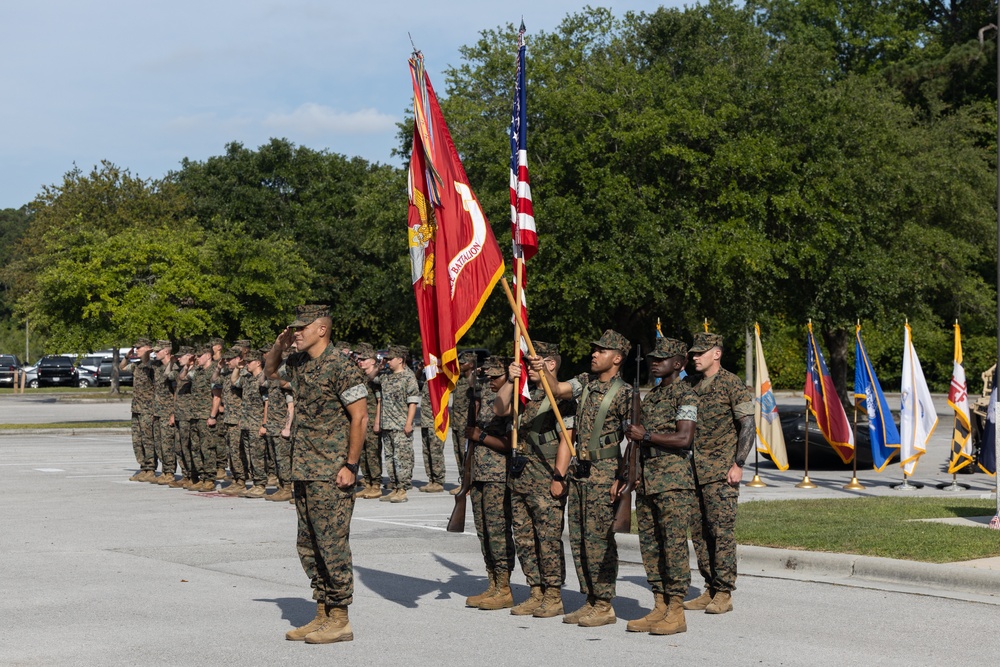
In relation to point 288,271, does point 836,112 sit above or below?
above

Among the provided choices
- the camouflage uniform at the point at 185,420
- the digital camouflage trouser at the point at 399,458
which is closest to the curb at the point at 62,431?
the camouflage uniform at the point at 185,420

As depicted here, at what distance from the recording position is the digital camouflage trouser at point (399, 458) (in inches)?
704

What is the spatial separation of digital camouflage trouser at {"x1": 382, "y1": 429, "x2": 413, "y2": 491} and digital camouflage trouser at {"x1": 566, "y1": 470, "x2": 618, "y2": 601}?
29.3 feet

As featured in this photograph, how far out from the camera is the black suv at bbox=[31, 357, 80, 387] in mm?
66938

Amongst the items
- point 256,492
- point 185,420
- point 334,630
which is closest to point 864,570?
point 334,630

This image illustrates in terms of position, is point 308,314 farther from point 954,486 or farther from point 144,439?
point 954,486

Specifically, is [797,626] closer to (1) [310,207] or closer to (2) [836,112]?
(2) [836,112]

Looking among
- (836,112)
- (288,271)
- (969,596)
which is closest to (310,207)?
(288,271)

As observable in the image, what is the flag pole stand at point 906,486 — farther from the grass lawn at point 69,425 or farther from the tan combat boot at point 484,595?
the grass lawn at point 69,425

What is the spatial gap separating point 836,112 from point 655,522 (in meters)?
28.6

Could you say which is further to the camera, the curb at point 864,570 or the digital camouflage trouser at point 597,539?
the curb at point 864,570

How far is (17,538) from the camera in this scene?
13.3 metres

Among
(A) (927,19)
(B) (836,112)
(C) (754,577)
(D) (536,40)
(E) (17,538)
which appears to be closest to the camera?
(C) (754,577)

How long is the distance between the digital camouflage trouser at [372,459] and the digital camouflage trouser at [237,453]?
1680 mm
